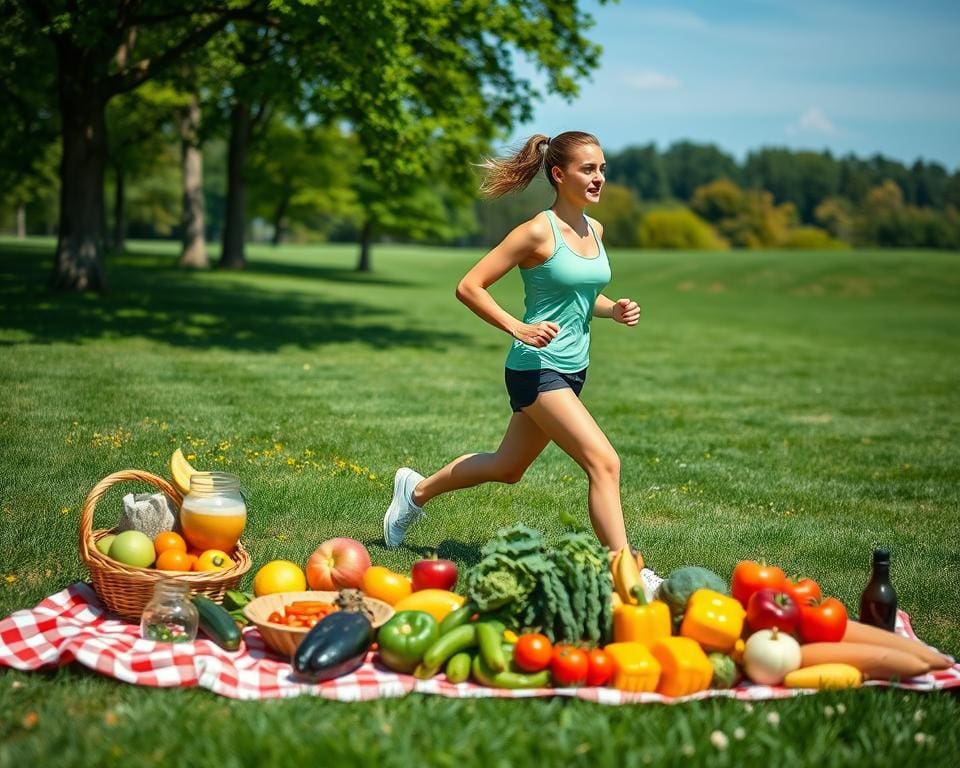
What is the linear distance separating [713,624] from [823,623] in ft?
1.70

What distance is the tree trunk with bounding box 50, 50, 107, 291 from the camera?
57.4 ft

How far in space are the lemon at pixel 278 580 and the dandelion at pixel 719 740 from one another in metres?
2.18

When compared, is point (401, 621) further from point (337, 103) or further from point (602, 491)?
point (337, 103)

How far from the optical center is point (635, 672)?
3951mm

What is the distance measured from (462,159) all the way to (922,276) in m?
31.9

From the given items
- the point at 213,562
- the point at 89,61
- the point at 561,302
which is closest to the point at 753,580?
the point at 561,302

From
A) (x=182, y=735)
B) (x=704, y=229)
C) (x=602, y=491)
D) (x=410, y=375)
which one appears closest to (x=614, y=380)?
(x=410, y=375)

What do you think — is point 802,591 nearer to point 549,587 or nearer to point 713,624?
point 713,624

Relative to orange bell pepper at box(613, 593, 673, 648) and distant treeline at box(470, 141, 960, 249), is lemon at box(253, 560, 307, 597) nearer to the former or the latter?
orange bell pepper at box(613, 593, 673, 648)

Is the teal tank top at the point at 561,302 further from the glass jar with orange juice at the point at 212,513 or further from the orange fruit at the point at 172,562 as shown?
the orange fruit at the point at 172,562

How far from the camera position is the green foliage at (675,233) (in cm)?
10888

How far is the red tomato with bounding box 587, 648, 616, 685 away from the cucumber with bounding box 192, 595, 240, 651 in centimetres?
154

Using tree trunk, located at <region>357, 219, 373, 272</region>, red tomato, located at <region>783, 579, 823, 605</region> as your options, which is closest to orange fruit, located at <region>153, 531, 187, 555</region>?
red tomato, located at <region>783, 579, 823, 605</region>

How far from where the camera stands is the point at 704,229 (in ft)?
362
